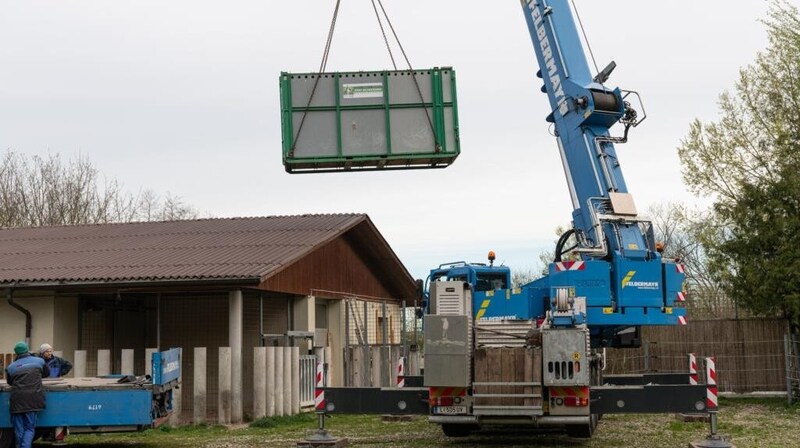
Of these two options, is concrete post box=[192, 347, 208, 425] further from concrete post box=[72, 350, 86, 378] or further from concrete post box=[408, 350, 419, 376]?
concrete post box=[408, 350, 419, 376]

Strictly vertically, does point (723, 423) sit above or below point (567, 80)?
below

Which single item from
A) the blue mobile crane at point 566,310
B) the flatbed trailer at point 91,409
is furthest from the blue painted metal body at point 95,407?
the blue mobile crane at point 566,310

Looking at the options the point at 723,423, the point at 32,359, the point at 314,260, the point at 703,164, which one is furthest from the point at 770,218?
the point at 32,359

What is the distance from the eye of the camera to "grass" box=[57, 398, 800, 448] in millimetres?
14557

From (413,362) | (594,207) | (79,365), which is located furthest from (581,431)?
(79,365)

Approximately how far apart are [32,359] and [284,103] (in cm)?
710

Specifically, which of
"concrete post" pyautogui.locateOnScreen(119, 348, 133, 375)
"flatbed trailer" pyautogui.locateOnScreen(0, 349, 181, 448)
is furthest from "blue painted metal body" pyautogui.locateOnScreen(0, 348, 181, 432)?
"concrete post" pyautogui.locateOnScreen(119, 348, 133, 375)

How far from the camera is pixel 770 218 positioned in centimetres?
2189

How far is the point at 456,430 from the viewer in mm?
14969

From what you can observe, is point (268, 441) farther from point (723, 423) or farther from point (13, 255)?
point (13, 255)

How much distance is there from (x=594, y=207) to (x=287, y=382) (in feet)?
24.6

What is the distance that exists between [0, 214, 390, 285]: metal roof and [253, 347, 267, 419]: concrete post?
1.84 m

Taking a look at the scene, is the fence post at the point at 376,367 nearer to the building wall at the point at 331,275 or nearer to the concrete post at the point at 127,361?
the building wall at the point at 331,275

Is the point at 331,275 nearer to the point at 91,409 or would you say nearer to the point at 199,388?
the point at 199,388
